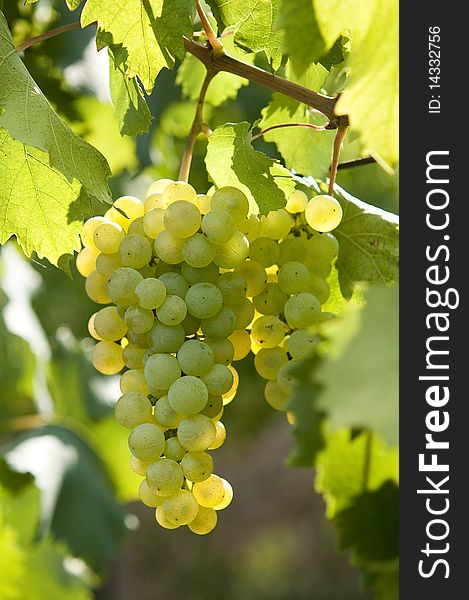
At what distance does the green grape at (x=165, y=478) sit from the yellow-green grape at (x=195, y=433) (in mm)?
15

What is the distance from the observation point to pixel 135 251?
571 mm

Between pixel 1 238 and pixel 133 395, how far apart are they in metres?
0.15

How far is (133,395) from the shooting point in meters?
0.55

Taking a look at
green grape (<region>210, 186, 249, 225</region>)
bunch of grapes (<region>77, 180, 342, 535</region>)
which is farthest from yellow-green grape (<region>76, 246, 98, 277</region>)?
green grape (<region>210, 186, 249, 225</region>)

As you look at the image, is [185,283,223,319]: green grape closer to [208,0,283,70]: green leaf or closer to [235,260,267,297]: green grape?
[235,260,267,297]: green grape

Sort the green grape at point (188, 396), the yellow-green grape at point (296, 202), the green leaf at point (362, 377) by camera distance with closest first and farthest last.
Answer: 1. the green leaf at point (362, 377)
2. the green grape at point (188, 396)
3. the yellow-green grape at point (296, 202)

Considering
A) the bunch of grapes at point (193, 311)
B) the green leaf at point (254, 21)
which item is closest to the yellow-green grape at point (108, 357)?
the bunch of grapes at point (193, 311)

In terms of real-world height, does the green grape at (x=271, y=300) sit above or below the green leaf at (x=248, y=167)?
below

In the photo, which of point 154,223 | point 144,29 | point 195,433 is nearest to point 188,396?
point 195,433

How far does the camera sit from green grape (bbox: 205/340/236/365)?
0.55 meters

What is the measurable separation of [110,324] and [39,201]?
100 millimetres

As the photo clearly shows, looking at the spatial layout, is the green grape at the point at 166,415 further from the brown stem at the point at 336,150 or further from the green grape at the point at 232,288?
the brown stem at the point at 336,150

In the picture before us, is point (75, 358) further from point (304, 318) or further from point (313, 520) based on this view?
point (313, 520)

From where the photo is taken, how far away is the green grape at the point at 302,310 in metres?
0.59
